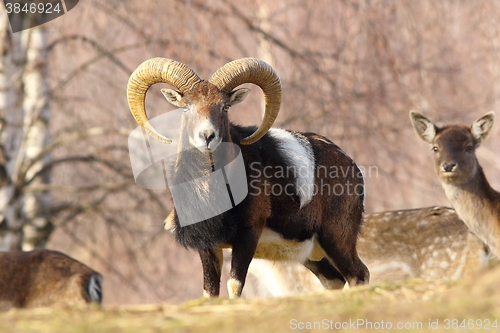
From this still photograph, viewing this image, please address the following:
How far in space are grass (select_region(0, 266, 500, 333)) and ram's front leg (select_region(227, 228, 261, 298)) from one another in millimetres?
1962

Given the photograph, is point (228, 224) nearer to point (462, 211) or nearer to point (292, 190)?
point (292, 190)

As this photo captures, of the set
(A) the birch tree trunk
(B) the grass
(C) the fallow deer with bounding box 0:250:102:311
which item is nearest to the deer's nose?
(B) the grass

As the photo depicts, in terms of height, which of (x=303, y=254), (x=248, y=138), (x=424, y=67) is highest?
(x=424, y=67)

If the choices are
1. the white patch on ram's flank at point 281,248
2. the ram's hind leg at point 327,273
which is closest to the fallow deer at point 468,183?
the ram's hind leg at point 327,273

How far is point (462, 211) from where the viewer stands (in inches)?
358

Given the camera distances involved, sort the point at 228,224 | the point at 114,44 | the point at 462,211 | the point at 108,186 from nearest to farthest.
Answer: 1. the point at 228,224
2. the point at 462,211
3. the point at 108,186
4. the point at 114,44

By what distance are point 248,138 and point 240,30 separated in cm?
805

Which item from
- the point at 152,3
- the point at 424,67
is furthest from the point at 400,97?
the point at 152,3

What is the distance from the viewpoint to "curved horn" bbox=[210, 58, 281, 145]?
7.42 m

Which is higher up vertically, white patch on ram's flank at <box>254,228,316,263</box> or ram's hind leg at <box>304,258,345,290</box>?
white patch on ram's flank at <box>254,228,316,263</box>

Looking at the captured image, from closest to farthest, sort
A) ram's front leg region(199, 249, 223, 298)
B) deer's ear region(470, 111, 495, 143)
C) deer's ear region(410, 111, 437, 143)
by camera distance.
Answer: ram's front leg region(199, 249, 223, 298) < deer's ear region(470, 111, 495, 143) < deer's ear region(410, 111, 437, 143)

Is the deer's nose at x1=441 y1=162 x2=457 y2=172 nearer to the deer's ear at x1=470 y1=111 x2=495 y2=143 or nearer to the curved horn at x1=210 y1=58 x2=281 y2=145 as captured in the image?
the deer's ear at x1=470 y1=111 x2=495 y2=143

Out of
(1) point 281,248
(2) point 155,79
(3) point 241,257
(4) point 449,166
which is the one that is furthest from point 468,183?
(2) point 155,79

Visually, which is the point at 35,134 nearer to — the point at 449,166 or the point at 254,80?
the point at 254,80
